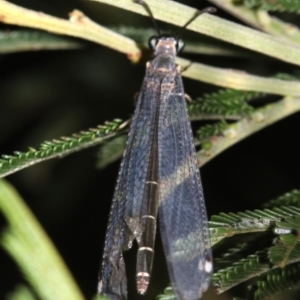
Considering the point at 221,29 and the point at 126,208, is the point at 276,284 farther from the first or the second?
the point at 221,29

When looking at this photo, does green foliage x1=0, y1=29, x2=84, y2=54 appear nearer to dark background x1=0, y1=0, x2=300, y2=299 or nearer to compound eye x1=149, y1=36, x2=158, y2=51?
compound eye x1=149, y1=36, x2=158, y2=51

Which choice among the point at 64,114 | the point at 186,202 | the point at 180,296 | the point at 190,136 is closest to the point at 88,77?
the point at 64,114

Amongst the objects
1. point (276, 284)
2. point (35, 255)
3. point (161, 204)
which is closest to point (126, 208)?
point (161, 204)

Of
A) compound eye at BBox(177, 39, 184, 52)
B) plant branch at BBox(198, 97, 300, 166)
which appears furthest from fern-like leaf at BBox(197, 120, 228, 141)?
compound eye at BBox(177, 39, 184, 52)

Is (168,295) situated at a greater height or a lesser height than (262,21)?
lesser

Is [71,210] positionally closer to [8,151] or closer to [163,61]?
[8,151]

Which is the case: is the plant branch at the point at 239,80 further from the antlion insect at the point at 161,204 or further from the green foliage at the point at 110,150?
the green foliage at the point at 110,150
